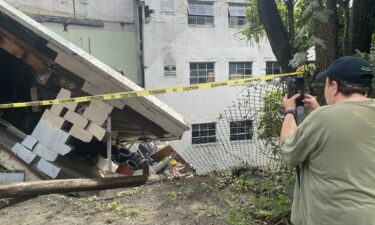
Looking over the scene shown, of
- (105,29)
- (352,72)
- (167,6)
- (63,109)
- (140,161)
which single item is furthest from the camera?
(167,6)

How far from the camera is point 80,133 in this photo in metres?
6.02

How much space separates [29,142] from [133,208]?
2.43 m

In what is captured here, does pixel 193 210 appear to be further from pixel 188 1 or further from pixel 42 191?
pixel 188 1

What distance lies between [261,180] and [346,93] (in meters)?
2.90

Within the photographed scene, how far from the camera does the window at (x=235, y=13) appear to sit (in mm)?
20250

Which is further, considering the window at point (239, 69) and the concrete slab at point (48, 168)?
the window at point (239, 69)

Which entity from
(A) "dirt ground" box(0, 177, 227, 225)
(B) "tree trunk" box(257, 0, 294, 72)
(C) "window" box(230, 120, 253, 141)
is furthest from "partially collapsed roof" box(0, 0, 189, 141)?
(B) "tree trunk" box(257, 0, 294, 72)

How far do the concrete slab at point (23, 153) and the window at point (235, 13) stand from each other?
1582 centimetres

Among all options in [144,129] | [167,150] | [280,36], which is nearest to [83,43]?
[167,150]

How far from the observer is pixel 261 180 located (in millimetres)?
5098

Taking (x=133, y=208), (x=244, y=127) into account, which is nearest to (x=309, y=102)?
(x=133, y=208)

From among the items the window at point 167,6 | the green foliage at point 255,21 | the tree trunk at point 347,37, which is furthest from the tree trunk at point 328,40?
the window at point 167,6

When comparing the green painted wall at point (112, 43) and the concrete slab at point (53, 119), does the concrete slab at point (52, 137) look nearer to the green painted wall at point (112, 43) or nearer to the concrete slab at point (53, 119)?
the concrete slab at point (53, 119)

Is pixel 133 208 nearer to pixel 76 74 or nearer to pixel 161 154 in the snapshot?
pixel 76 74
